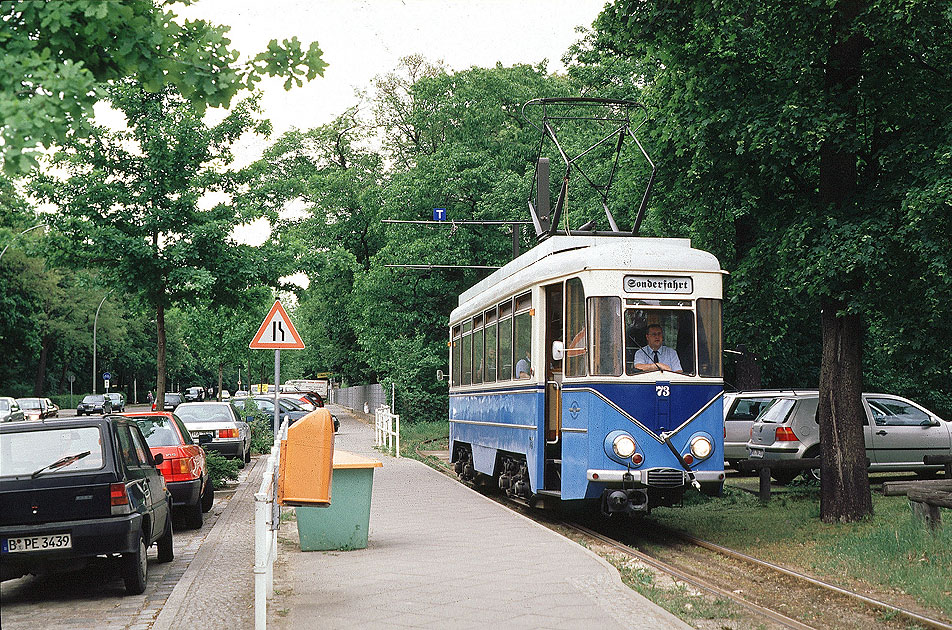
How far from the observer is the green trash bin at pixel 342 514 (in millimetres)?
11219

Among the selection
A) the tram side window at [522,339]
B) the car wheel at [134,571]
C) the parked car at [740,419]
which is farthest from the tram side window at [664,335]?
the parked car at [740,419]

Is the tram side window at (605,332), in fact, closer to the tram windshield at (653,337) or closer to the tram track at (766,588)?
the tram windshield at (653,337)

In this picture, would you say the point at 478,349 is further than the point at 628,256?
Yes

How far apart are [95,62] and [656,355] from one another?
7635mm

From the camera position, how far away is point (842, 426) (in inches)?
547

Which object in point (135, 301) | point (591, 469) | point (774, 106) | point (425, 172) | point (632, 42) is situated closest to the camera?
point (591, 469)

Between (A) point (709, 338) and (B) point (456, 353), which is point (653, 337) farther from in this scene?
(B) point (456, 353)

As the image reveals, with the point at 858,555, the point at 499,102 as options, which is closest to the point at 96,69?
the point at 858,555

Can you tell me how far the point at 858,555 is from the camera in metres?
10.9

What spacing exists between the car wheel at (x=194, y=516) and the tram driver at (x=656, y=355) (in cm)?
631

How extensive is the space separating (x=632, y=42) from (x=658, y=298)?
413 cm

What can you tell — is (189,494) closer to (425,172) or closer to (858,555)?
(858,555)

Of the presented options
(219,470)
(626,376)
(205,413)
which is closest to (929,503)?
(626,376)

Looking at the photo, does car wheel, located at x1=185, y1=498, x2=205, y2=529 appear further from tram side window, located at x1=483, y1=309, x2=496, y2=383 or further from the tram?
tram side window, located at x1=483, y1=309, x2=496, y2=383
